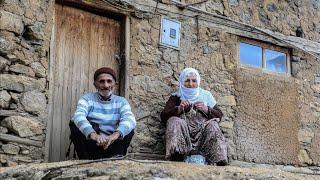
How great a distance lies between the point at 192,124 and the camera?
20.4ft

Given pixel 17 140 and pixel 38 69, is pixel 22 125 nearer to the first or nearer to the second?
pixel 17 140

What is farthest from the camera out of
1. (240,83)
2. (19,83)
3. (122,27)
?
(240,83)

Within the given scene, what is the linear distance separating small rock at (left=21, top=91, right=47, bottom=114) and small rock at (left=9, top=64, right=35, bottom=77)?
194 mm

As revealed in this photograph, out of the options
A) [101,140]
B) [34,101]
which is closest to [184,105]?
[101,140]

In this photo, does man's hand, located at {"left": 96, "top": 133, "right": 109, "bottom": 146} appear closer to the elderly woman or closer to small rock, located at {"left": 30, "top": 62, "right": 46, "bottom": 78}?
the elderly woman

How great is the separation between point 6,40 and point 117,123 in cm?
134

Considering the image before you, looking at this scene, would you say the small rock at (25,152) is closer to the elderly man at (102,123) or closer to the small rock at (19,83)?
the elderly man at (102,123)

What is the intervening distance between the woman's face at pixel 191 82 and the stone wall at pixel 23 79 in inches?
57.1

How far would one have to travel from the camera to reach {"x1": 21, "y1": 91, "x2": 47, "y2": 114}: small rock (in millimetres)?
5902

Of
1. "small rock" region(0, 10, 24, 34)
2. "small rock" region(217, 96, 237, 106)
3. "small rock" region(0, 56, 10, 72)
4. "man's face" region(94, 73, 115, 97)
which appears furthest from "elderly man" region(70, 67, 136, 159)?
"small rock" region(217, 96, 237, 106)

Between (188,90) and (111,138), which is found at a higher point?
(188,90)

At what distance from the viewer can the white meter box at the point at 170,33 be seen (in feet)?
22.8

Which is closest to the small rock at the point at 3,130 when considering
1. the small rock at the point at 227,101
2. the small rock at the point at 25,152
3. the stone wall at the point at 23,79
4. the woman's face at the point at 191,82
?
the stone wall at the point at 23,79

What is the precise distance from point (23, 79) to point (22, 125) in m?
0.46
